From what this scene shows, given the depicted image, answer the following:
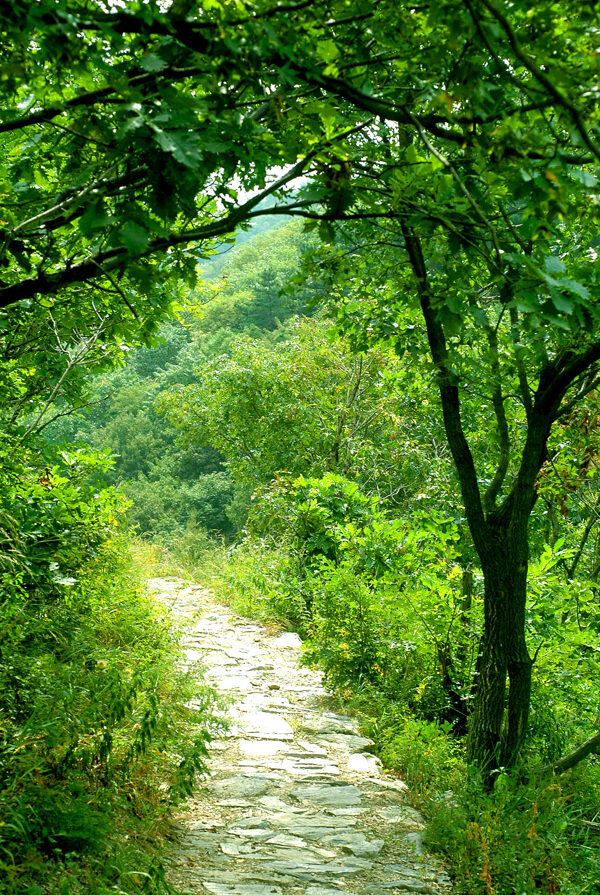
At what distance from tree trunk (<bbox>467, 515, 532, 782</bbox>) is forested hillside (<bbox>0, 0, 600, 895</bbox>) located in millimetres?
16

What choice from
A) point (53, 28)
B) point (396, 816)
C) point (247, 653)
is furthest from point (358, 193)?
point (247, 653)

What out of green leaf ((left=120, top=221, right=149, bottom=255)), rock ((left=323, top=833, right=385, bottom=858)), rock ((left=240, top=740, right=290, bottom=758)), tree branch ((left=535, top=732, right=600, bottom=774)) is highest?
green leaf ((left=120, top=221, right=149, bottom=255))

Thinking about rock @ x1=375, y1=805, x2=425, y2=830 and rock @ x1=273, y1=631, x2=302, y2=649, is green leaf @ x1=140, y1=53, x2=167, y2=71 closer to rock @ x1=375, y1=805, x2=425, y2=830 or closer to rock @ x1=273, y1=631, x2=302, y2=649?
rock @ x1=375, y1=805, x2=425, y2=830

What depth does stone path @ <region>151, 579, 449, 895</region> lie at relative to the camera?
10.3ft

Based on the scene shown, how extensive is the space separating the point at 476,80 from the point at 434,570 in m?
4.42

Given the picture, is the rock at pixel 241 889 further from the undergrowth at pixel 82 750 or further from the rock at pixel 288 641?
the rock at pixel 288 641

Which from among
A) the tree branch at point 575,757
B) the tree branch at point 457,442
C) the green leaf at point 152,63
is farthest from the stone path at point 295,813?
the green leaf at point 152,63

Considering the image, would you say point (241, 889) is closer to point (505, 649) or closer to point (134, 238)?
point (505, 649)

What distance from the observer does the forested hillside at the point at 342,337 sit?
1.86 metres

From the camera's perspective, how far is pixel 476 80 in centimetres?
190

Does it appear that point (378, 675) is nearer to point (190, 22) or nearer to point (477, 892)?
point (477, 892)

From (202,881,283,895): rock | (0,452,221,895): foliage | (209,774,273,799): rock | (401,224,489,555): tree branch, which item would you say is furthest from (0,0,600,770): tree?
(209,774,273,799): rock

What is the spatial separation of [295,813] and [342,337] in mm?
2956

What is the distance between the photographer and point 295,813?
388 centimetres
